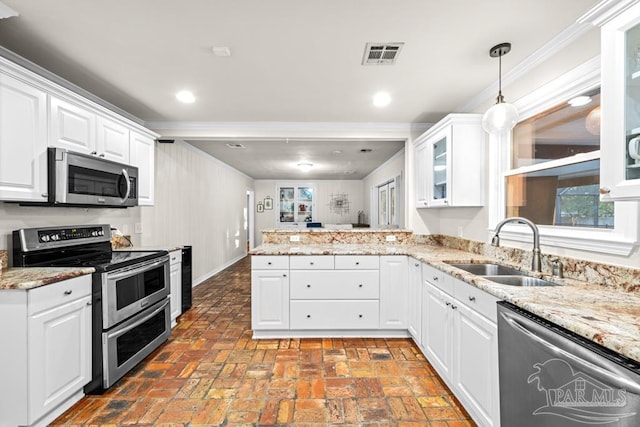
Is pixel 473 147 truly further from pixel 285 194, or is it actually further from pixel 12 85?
pixel 285 194

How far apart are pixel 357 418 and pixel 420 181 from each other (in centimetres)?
251

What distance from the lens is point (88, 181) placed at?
7.64 feet

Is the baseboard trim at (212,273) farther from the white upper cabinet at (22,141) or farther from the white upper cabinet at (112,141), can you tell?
the white upper cabinet at (22,141)

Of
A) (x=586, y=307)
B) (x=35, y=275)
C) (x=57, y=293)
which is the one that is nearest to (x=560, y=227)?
(x=586, y=307)

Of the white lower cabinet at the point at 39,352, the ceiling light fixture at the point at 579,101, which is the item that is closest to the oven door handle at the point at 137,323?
the white lower cabinet at the point at 39,352

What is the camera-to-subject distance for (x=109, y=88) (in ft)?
8.86

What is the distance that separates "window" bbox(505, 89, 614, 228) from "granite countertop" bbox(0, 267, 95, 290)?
3.18m

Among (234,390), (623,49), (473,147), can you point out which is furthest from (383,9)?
(234,390)

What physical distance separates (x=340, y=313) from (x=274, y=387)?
102cm

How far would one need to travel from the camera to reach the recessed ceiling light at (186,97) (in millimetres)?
2803

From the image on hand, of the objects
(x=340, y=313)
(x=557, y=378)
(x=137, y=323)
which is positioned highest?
(x=557, y=378)

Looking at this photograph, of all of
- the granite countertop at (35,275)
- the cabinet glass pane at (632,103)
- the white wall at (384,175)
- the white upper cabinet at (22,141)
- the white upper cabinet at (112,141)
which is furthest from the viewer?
the white wall at (384,175)

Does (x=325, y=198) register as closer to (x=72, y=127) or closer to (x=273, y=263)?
(x=273, y=263)

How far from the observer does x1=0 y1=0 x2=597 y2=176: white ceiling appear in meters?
1.67
